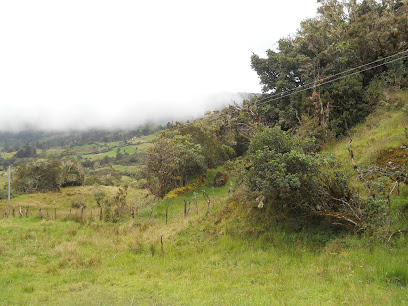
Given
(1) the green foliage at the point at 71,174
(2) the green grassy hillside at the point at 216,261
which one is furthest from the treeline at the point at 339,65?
(1) the green foliage at the point at 71,174

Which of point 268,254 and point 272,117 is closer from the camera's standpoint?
point 268,254

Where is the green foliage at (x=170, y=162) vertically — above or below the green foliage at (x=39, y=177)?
above

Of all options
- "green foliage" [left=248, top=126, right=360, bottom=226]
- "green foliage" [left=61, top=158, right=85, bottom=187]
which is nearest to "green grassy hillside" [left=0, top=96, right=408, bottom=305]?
"green foliage" [left=248, top=126, right=360, bottom=226]

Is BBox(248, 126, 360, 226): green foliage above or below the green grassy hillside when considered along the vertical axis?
above

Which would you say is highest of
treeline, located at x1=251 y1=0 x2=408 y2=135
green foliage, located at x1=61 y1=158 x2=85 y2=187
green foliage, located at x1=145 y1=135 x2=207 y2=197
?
treeline, located at x1=251 y1=0 x2=408 y2=135

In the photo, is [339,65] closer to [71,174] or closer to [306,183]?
[306,183]

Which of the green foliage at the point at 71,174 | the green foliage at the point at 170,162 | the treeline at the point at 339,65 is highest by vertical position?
the treeline at the point at 339,65

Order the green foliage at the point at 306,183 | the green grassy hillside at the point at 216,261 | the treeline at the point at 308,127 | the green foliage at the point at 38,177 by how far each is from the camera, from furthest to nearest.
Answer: the green foliage at the point at 38,177
the treeline at the point at 308,127
the green foliage at the point at 306,183
the green grassy hillside at the point at 216,261

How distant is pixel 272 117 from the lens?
88.7 ft

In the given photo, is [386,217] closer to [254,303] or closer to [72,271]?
[254,303]

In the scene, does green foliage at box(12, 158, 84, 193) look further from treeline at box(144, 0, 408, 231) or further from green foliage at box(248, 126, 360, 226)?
green foliage at box(248, 126, 360, 226)

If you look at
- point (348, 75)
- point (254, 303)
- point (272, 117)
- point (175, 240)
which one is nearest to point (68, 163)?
point (272, 117)

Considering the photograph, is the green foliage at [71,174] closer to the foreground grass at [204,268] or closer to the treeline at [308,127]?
the treeline at [308,127]

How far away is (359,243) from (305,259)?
173 centimetres
